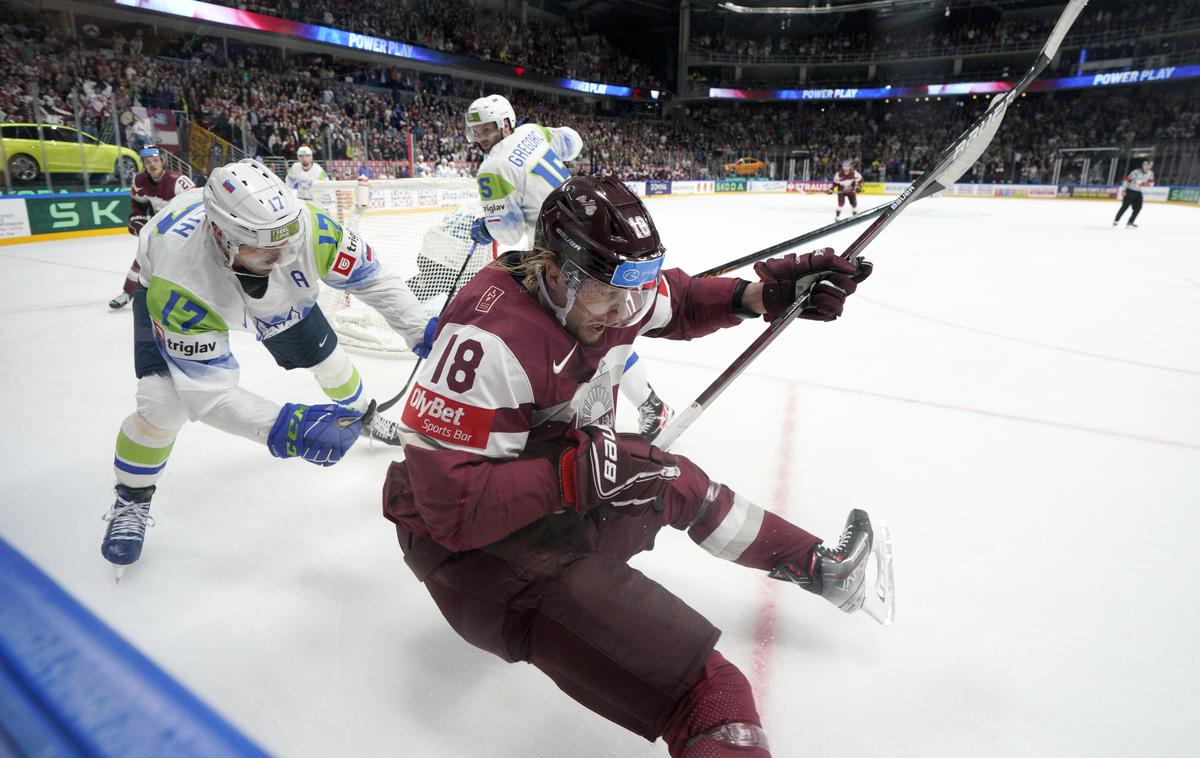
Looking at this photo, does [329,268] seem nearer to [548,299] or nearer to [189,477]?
[189,477]

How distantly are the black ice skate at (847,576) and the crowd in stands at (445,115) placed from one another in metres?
11.5

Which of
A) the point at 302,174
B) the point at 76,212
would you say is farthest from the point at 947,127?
the point at 76,212

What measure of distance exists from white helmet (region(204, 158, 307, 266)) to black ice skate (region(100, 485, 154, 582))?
88cm

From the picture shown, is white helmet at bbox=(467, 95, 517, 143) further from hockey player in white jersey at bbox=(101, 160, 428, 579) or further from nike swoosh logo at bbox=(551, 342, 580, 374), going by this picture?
nike swoosh logo at bbox=(551, 342, 580, 374)

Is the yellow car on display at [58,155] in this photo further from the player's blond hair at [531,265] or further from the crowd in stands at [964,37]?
the crowd in stands at [964,37]

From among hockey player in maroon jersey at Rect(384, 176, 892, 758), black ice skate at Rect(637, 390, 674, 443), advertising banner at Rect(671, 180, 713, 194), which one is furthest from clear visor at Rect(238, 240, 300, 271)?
advertising banner at Rect(671, 180, 713, 194)

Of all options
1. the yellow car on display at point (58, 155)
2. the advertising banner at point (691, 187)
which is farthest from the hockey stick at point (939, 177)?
the advertising banner at point (691, 187)

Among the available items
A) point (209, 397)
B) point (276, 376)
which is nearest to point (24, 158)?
point (276, 376)

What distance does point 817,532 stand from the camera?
7.40 ft

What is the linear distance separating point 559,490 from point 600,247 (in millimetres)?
469

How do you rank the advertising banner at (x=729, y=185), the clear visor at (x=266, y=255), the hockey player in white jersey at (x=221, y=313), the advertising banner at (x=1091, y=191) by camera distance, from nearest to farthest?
the hockey player in white jersey at (x=221, y=313), the clear visor at (x=266, y=255), the advertising banner at (x=1091, y=191), the advertising banner at (x=729, y=185)

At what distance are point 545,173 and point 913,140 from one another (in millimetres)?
33406

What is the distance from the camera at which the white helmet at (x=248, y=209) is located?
190 cm

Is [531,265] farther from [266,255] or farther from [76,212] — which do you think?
[76,212]
